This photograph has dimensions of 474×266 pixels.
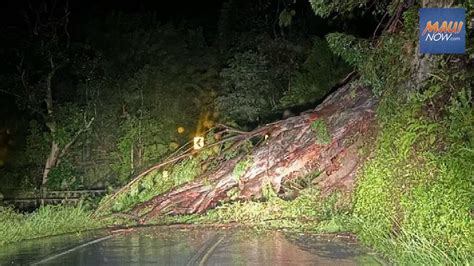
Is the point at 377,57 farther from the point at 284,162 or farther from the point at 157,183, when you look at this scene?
the point at 157,183

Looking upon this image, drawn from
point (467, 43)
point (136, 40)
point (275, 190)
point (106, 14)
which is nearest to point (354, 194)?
point (275, 190)

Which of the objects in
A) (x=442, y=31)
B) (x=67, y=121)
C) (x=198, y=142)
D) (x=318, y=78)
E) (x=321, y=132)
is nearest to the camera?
(x=442, y=31)

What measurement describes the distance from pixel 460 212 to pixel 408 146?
1.66 m

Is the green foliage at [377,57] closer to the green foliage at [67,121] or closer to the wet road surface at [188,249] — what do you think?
the wet road surface at [188,249]

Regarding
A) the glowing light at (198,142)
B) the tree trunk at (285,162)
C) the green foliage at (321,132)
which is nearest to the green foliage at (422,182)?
the green foliage at (321,132)

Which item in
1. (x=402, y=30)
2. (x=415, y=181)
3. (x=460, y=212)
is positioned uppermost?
(x=402, y=30)

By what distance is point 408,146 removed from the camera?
28.0ft

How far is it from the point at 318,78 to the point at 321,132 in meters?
8.13

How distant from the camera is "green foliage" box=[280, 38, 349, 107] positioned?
772 inches

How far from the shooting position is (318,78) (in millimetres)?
20062

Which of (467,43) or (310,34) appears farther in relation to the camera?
(310,34)

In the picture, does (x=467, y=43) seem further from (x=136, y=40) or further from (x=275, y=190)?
(x=136, y=40)

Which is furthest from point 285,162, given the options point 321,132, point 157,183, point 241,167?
point 157,183

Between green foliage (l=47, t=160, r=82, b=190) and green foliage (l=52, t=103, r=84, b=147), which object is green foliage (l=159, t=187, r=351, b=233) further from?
green foliage (l=47, t=160, r=82, b=190)
